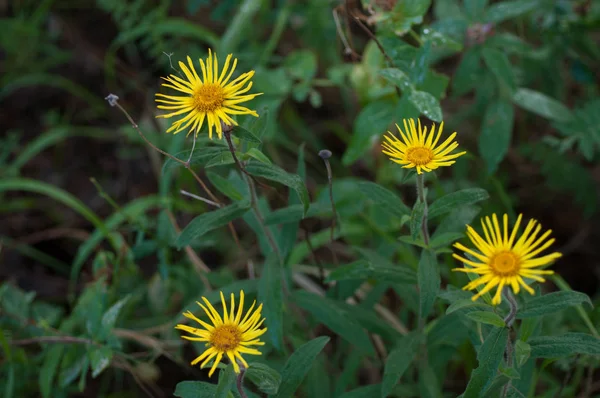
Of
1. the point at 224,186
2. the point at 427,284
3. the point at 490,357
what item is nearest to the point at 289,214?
the point at 224,186

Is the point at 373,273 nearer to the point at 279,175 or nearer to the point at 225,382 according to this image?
the point at 279,175

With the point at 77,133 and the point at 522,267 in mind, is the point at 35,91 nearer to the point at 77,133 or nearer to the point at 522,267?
the point at 77,133

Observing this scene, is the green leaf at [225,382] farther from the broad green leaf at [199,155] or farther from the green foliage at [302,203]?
the broad green leaf at [199,155]

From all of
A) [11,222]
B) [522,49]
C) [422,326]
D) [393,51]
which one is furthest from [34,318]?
[522,49]

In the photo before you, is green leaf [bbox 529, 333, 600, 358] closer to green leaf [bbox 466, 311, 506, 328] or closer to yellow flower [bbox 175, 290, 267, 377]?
green leaf [bbox 466, 311, 506, 328]

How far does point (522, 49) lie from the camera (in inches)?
82.1

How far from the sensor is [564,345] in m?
1.26

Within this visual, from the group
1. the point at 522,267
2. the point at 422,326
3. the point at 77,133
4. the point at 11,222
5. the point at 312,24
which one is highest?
the point at 312,24

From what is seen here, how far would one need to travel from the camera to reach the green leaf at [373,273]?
5.07ft

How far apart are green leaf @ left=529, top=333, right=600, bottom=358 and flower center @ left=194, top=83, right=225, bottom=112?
79cm

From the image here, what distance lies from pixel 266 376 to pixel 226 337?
17cm

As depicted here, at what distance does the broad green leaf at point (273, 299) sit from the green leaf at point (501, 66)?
931 mm

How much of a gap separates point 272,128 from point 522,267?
1.42m

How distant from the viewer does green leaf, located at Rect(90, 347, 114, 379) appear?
1.67m
